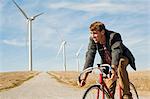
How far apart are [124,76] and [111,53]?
1.35ft

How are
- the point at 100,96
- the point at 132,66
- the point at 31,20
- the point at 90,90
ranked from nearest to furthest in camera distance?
the point at 90,90
the point at 100,96
the point at 132,66
the point at 31,20

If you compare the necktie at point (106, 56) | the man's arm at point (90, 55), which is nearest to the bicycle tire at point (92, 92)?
the man's arm at point (90, 55)

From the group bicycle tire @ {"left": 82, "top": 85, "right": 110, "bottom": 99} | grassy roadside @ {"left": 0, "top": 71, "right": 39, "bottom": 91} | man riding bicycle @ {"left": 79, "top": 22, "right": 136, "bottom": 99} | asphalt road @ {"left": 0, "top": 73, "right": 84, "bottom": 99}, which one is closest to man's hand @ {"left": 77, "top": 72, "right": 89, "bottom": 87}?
man riding bicycle @ {"left": 79, "top": 22, "right": 136, "bottom": 99}

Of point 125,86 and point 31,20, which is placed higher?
point 31,20

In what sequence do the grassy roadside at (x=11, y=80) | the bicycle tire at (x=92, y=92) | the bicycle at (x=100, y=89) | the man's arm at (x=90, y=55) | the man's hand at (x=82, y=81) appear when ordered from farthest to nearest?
the grassy roadside at (x=11, y=80) < the man's arm at (x=90, y=55) < the man's hand at (x=82, y=81) < the bicycle at (x=100, y=89) < the bicycle tire at (x=92, y=92)

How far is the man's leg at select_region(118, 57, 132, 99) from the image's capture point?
6.98 meters

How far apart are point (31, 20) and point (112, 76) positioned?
44870 mm

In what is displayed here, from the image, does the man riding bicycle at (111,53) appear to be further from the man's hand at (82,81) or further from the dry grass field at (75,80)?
the dry grass field at (75,80)

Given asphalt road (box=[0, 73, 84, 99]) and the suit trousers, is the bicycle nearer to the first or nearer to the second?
the suit trousers

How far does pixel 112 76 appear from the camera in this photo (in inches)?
258

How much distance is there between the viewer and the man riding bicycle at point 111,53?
21.8ft

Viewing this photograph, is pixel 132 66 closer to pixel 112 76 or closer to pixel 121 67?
pixel 121 67

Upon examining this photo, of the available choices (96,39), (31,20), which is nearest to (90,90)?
(96,39)

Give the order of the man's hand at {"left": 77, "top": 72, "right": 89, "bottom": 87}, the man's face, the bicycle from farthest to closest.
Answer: the man's hand at {"left": 77, "top": 72, "right": 89, "bottom": 87}, the man's face, the bicycle
